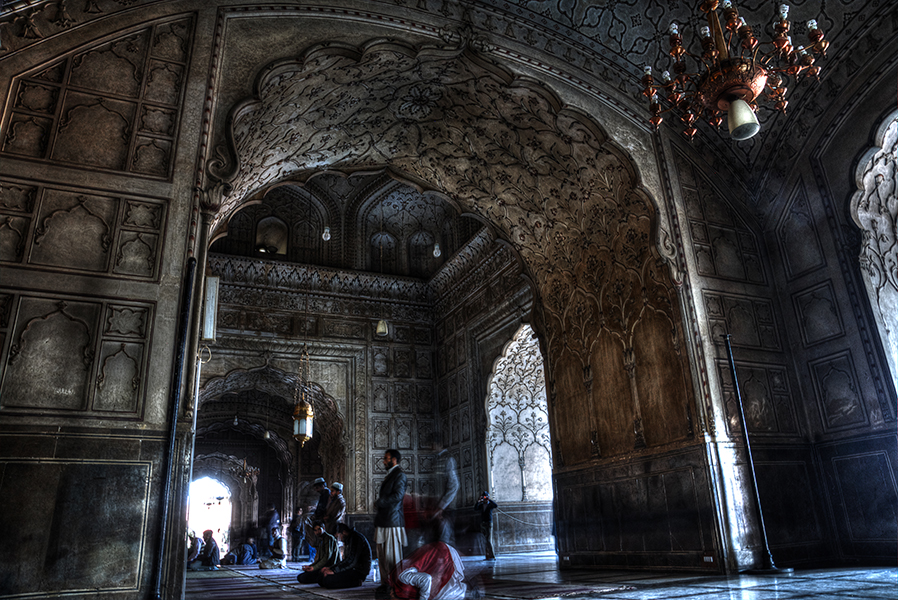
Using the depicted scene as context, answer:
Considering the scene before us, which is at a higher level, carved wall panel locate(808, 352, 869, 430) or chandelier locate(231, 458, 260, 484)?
chandelier locate(231, 458, 260, 484)

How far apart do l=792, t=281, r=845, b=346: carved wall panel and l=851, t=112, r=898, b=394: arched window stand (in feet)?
1.40

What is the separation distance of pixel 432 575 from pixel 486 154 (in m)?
6.04

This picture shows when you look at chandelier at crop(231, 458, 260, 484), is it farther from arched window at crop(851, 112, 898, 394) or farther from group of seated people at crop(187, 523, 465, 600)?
arched window at crop(851, 112, 898, 394)

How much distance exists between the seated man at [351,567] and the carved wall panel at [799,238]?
20.7ft

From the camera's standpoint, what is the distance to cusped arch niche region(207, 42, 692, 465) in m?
7.38

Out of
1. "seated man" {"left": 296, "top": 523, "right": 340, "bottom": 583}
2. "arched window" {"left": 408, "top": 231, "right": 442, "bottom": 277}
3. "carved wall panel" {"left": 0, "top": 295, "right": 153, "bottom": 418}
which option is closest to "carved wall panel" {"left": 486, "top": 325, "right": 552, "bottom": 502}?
"arched window" {"left": 408, "top": 231, "right": 442, "bottom": 277}

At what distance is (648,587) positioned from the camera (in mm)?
5293

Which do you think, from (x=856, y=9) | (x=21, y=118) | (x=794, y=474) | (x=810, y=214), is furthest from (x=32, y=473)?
(x=856, y=9)

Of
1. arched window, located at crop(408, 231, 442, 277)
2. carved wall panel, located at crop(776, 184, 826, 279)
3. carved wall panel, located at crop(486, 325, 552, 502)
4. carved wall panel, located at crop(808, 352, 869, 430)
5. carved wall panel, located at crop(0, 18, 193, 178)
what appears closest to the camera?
carved wall panel, located at crop(0, 18, 193, 178)

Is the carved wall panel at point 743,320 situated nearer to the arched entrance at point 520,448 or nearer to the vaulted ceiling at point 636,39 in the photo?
the vaulted ceiling at point 636,39

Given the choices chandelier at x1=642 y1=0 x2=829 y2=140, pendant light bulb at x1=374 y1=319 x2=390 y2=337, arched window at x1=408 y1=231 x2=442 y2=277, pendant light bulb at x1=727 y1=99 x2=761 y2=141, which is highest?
arched window at x1=408 y1=231 x2=442 y2=277

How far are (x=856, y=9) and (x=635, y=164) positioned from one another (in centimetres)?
285

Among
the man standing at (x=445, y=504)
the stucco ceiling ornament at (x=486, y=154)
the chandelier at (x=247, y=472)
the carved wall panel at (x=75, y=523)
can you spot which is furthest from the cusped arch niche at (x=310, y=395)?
the man standing at (x=445, y=504)

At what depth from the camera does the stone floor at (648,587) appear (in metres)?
4.39
